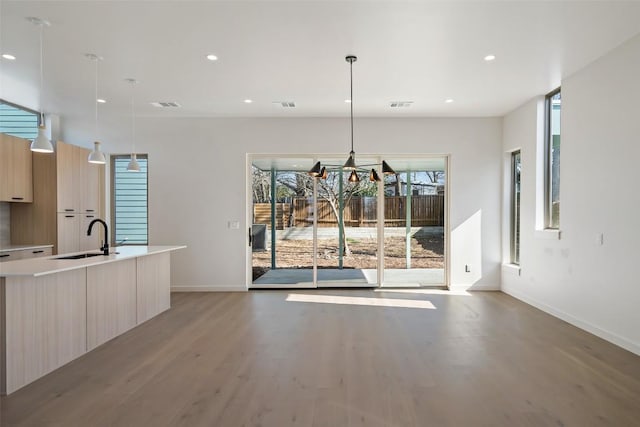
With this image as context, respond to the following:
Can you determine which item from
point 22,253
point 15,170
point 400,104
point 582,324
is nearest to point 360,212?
point 400,104

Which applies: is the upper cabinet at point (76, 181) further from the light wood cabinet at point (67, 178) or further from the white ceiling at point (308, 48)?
the white ceiling at point (308, 48)

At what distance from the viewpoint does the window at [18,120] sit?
5.33m

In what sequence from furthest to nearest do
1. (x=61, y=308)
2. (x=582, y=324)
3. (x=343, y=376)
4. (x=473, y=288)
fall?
(x=473, y=288) < (x=582, y=324) < (x=61, y=308) < (x=343, y=376)

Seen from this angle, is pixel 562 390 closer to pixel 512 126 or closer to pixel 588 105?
pixel 588 105

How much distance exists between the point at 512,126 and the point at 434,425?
527 cm

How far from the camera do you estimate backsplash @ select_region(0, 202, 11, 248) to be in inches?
198

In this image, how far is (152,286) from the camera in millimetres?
4676

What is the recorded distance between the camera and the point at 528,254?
536 centimetres

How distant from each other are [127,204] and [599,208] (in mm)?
7222

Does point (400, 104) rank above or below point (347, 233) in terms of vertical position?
above

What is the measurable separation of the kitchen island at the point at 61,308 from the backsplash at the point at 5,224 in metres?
2.11

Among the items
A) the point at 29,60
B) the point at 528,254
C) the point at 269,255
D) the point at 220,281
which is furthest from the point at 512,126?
the point at 29,60

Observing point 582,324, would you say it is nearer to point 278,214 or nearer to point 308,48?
point 308,48

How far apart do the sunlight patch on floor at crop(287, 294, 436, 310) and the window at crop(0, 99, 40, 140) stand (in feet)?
16.5
